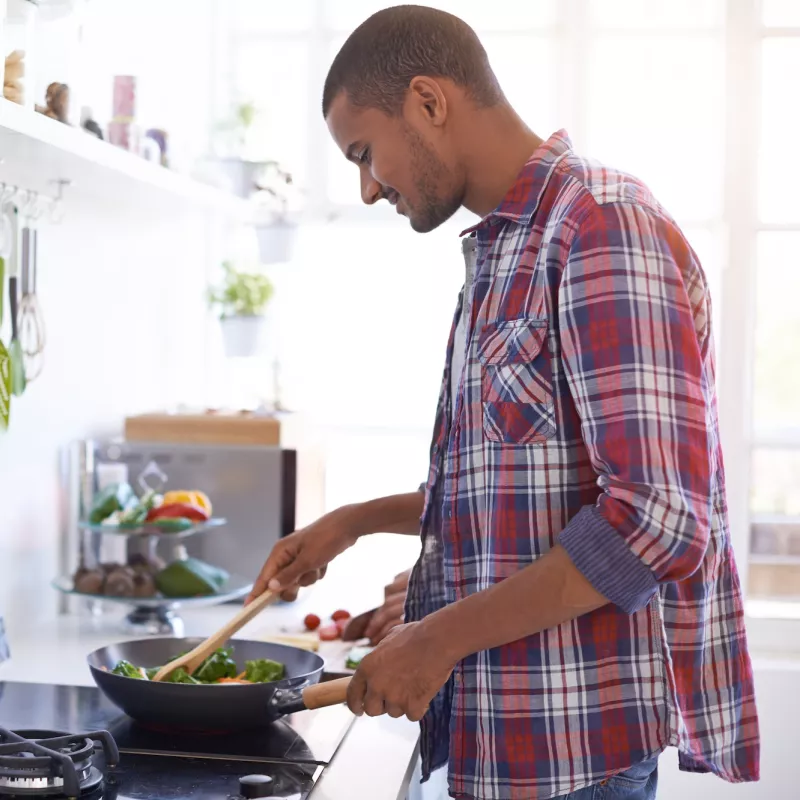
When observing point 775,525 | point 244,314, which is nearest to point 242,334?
point 244,314

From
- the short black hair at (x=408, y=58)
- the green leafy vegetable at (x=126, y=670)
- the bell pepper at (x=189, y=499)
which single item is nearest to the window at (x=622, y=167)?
the bell pepper at (x=189, y=499)

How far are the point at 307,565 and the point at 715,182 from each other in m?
1.88

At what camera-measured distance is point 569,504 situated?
1.05 m

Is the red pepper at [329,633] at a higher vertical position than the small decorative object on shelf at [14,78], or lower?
lower

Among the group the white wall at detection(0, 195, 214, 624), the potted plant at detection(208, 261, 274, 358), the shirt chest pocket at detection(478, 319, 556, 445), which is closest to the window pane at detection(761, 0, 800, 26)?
the potted plant at detection(208, 261, 274, 358)

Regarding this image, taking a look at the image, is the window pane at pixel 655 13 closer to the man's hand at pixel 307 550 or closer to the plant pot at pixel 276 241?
the plant pot at pixel 276 241

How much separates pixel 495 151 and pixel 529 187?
0.26 ft

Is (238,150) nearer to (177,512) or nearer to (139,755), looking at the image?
(177,512)

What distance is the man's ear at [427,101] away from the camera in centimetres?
114

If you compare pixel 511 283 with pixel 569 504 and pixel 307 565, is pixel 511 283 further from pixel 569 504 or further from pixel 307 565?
pixel 307 565

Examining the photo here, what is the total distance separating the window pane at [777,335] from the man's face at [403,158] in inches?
72.7

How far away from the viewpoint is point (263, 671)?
4.74ft

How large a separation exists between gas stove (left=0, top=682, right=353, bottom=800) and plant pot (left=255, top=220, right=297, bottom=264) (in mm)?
1412

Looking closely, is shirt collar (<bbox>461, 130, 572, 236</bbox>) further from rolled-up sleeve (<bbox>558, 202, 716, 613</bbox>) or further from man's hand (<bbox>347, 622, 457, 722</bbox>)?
man's hand (<bbox>347, 622, 457, 722</bbox>)
